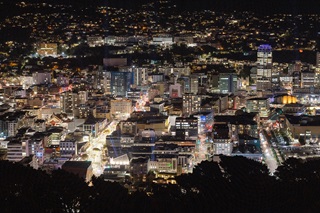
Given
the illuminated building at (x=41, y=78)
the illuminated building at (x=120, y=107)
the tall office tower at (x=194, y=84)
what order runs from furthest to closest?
the illuminated building at (x=41, y=78) < the tall office tower at (x=194, y=84) < the illuminated building at (x=120, y=107)

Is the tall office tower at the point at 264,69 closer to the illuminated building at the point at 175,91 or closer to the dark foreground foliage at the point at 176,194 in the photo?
the illuminated building at the point at 175,91

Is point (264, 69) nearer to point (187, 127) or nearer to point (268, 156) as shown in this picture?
point (187, 127)

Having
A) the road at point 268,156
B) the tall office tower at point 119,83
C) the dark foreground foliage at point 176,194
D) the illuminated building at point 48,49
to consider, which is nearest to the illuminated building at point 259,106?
the road at point 268,156

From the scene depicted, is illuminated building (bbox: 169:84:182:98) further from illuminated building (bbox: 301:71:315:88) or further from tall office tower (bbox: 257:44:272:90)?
illuminated building (bbox: 301:71:315:88)

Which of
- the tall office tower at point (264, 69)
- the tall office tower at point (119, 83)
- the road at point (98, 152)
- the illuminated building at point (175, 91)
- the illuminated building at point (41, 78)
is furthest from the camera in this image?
the illuminated building at point (41, 78)

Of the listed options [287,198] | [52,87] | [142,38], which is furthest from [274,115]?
[142,38]
